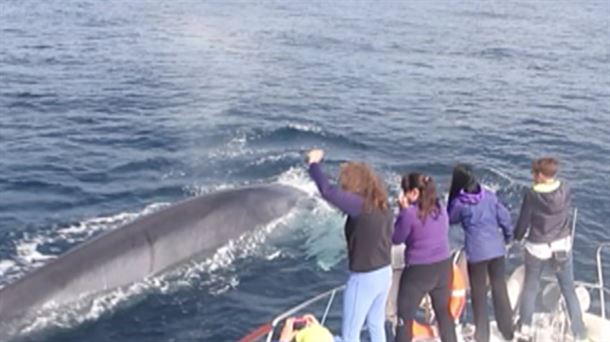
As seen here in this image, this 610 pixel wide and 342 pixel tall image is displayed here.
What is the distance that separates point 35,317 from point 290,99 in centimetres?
2384

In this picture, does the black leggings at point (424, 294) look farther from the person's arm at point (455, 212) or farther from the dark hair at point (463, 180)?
the dark hair at point (463, 180)

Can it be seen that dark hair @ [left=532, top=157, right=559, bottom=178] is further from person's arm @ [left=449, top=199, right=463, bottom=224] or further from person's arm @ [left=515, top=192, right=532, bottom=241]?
person's arm @ [left=449, top=199, right=463, bottom=224]

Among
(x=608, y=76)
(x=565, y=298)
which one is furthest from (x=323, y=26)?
(x=565, y=298)

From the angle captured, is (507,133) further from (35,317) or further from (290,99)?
(35,317)

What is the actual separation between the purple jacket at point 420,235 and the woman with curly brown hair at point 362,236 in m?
0.30

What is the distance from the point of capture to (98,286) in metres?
19.2

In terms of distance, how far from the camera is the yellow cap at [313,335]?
35.7 feet

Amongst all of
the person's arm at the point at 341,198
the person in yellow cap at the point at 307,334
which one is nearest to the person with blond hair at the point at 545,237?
the person's arm at the point at 341,198

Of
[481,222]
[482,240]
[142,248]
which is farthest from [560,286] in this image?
[142,248]

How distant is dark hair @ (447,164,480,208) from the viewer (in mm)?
12680

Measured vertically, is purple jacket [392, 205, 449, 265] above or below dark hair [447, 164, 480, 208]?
below

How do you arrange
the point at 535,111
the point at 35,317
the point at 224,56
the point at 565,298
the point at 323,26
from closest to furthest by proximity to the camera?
the point at 565,298 → the point at 35,317 → the point at 535,111 → the point at 224,56 → the point at 323,26

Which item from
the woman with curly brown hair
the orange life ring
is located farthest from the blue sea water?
the woman with curly brown hair

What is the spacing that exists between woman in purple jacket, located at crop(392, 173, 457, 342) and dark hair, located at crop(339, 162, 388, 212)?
1.87 ft
